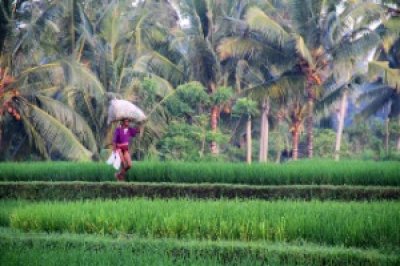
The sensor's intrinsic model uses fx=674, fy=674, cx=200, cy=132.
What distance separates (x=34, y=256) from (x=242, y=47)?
52.3 ft

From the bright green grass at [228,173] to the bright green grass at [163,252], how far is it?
5.65m

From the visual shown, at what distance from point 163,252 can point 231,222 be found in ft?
3.34

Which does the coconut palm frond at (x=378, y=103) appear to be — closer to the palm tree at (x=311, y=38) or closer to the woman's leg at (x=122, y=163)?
the palm tree at (x=311, y=38)

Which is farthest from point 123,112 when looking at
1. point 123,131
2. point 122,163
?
point 122,163

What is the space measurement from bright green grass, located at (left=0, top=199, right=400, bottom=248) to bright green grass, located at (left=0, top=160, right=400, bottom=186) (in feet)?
13.4

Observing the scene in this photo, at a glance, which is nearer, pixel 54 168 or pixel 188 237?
pixel 188 237

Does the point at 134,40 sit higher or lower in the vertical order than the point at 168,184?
higher

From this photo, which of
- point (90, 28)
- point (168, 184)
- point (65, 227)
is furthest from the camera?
point (90, 28)

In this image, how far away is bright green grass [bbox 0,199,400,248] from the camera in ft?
19.5

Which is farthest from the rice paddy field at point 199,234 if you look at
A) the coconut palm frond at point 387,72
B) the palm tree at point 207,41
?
the coconut palm frond at point 387,72

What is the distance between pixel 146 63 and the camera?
67.0 ft

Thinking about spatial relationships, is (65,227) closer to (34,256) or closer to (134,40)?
(34,256)

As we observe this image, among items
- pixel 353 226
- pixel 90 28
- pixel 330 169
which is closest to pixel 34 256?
pixel 353 226

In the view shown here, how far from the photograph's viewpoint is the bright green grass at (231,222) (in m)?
5.93
